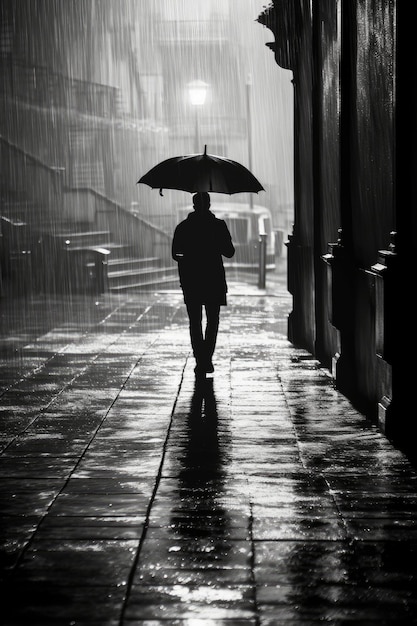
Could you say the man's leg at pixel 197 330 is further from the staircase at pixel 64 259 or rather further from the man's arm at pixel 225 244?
the staircase at pixel 64 259

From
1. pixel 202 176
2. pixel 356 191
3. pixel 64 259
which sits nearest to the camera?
pixel 356 191

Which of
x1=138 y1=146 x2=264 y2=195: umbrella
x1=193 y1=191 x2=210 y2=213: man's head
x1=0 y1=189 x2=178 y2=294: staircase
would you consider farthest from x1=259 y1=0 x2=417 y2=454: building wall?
x1=0 y1=189 x2=178 y2=294: staircase

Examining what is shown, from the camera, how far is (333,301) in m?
8.96

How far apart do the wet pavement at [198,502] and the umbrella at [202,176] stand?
1.78m

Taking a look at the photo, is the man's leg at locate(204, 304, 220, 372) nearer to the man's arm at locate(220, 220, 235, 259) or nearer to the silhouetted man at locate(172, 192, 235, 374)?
the silhouetted man at locate(172, 192, 235, 374)

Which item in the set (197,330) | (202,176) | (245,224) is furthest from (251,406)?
(245,224)

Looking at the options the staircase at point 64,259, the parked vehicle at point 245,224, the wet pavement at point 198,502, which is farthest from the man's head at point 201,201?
the parked vehicle at point 245,224

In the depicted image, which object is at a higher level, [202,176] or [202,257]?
[202,176]

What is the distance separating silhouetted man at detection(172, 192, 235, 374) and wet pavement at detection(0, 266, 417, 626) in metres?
0.73

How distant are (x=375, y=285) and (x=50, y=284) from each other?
14620 millimetres

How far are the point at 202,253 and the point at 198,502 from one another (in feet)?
15.1

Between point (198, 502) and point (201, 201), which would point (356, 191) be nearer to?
point (201, 201)

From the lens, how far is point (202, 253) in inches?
389

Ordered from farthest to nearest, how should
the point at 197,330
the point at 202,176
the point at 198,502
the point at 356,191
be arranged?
the point at 197,330 → the point at 202,176 → the point at 356,191 → the point at 198,502
